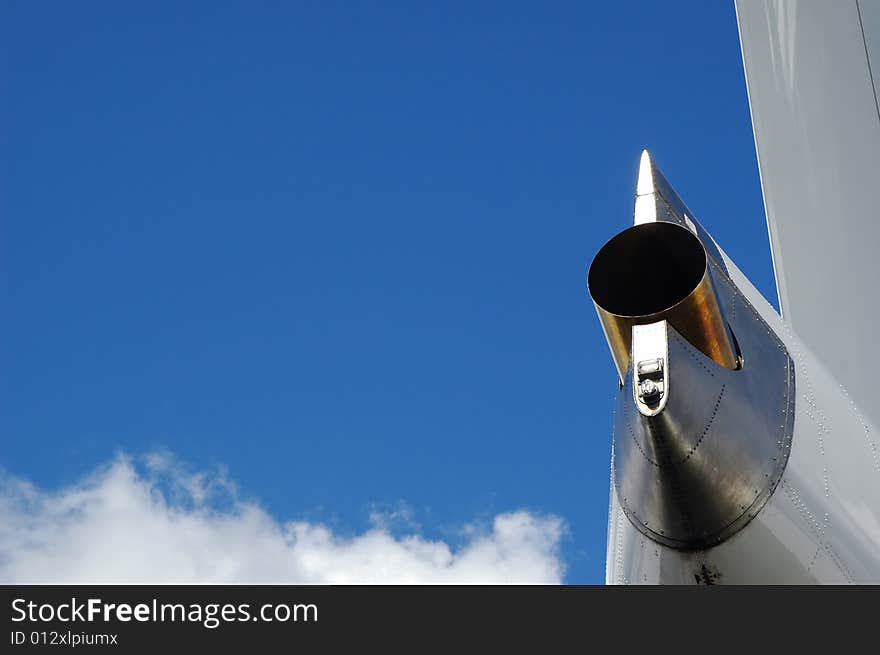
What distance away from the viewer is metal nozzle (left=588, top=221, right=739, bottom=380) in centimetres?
405

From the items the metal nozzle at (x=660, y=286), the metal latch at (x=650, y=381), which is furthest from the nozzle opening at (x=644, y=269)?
the metal latch at (x=650, y=381)

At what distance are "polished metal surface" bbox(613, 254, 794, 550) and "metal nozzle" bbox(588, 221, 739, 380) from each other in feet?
0.47

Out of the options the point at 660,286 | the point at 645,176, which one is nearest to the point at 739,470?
the point at 660,286

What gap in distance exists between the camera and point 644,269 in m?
4.15

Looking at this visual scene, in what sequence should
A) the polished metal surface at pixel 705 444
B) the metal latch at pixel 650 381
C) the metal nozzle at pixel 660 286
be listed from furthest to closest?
the metal nozzle at pixel 660 286
the polished metal surface at pixel 705 444
the metal latch at pixel 650 381

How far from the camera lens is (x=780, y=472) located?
4090mm

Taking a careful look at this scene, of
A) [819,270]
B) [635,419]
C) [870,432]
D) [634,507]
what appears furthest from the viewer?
[819,270]

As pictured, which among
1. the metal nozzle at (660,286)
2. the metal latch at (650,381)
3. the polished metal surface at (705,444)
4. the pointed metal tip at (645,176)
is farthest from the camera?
the pointed metal tip at (645,176)

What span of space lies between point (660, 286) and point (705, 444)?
2.57ft

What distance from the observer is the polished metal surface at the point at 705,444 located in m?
3.76

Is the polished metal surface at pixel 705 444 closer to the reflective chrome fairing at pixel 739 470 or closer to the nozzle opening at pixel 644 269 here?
the reflective chrome fairing at pixel 739 470
